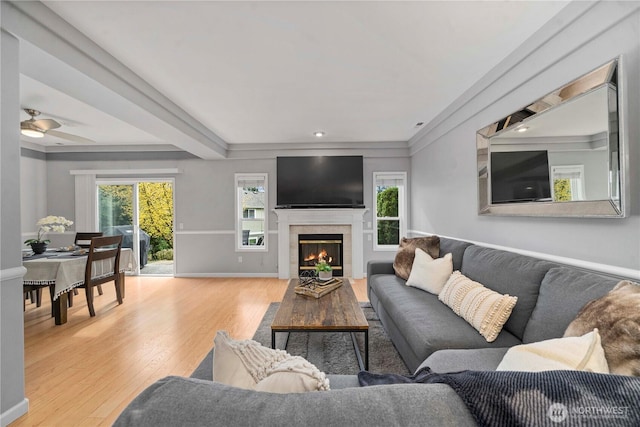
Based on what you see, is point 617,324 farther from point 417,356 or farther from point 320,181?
point 320,181

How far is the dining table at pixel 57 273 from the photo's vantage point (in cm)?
304

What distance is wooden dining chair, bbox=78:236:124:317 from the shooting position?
3363mm

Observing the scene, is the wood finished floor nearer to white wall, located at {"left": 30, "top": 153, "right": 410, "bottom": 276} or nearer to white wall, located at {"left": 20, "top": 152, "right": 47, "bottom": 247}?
white wall, located at {"left": 30, "top": 153, "right": 410, "bottom": 276}

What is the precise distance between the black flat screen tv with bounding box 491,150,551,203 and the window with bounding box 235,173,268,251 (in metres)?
3.90

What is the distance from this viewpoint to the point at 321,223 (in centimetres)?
523

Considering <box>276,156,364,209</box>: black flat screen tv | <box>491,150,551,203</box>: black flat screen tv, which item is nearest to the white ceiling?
<box>491,150,551,203</box>: black flat screen tv

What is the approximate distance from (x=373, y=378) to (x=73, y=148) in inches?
270

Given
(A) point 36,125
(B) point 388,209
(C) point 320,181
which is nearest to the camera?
(A) point 36,125

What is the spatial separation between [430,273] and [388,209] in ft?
9.31

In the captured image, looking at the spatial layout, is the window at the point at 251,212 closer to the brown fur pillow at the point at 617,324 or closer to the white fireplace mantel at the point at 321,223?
the white fireplace mantel at the point at 321,223

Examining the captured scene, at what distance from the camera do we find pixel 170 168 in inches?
212

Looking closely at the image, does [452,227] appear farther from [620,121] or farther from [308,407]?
[308,407]

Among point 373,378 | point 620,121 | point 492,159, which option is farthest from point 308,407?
point 492,159

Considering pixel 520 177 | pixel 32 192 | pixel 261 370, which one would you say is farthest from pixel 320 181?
pixel 32 192
